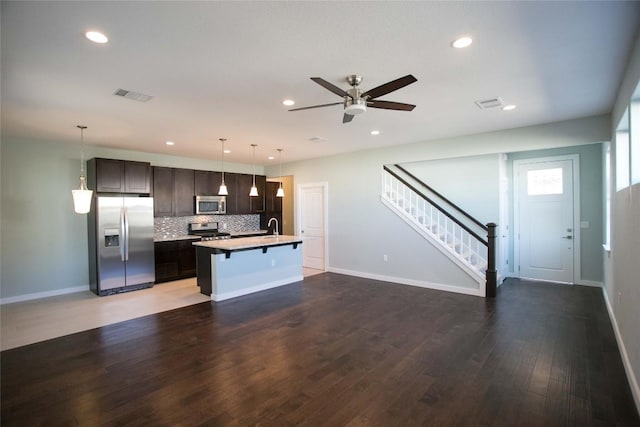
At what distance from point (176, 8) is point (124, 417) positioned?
2.75 metres

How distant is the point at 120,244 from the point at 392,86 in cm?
546

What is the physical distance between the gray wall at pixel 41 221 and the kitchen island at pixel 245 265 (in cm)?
228

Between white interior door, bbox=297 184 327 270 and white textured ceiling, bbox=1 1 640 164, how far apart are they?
3.36 meters

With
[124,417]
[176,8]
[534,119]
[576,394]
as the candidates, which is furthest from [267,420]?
[534,119]

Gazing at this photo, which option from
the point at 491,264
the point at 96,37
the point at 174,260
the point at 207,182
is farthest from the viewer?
the point at 207,182

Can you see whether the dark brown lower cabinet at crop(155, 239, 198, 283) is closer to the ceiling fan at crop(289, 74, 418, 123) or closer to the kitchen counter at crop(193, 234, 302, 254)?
the kitchen counter at crop(193, 234, 302, 254)

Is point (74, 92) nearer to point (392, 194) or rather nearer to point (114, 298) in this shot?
point (114, 298)

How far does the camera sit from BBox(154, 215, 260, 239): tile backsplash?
23.0ft

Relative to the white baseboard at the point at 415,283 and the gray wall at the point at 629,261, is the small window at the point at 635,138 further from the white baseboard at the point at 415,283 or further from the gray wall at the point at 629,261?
the white baseboard at the point at 415,283

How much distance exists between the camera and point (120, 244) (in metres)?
5.74

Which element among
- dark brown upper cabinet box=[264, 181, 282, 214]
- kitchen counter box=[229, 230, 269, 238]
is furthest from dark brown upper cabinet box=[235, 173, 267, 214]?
kitchen counter box=[229, 230, 269, 238]

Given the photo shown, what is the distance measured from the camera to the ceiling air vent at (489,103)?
12.0 feet

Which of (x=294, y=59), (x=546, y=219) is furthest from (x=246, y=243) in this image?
(x=546, y=219)

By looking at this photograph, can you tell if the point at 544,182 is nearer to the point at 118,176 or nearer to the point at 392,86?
the point at 392,86
